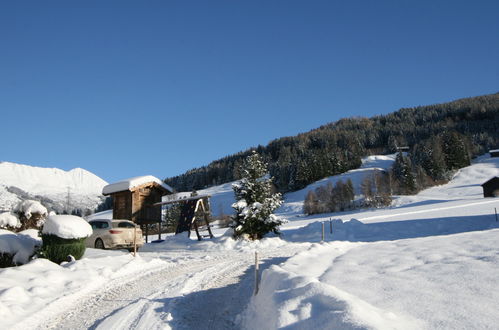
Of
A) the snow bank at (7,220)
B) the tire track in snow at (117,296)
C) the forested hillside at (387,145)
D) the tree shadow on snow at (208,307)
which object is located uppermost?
the forested hillside at (387,145)

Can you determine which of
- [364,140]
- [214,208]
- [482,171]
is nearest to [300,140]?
[364,140]

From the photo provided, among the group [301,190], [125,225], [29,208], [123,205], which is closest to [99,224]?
[125,225]

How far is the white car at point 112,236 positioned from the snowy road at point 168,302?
667cm

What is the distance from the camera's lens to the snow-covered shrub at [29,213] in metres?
21.6

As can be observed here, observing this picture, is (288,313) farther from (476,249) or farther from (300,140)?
(300,140)

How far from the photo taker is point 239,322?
718 centimetres

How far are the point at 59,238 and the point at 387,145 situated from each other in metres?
126

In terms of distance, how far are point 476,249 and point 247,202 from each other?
1297cm

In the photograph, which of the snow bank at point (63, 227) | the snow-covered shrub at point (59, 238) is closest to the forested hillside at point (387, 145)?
the snow bank at point (63, 227)

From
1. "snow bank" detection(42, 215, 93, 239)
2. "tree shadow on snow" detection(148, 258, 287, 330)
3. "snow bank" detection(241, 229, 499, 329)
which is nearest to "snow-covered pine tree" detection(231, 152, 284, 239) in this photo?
"snow bank" detection(42, 215, 93, 239)

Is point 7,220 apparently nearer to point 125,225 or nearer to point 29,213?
point 29,213

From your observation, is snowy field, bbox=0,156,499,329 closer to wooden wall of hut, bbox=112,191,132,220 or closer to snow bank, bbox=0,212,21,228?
snow bank, bbox=0,212,21,228

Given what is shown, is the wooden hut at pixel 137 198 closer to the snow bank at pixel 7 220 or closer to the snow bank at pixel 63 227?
the snow bank at pixel 7 220

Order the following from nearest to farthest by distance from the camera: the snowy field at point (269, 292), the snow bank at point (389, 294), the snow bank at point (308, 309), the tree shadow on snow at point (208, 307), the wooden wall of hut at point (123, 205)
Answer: the snow bank at point (308, 309) < the snow bank at point (389, 294) < the snowy field at point (269, 292) < the tree shadow on snow at point (208, 307) < the wooden wall of hut at point (123, 205)
